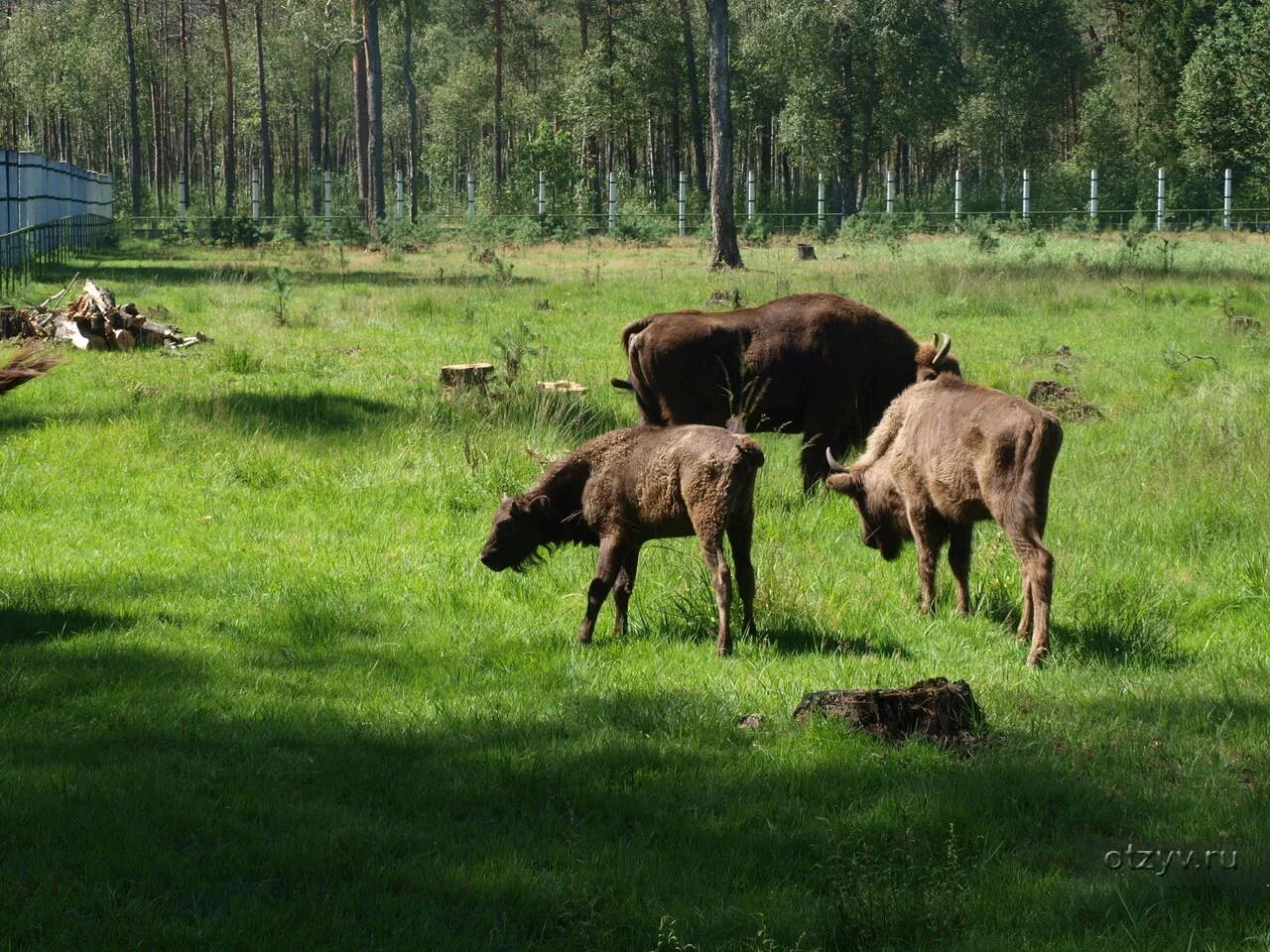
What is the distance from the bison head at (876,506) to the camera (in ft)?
28.2

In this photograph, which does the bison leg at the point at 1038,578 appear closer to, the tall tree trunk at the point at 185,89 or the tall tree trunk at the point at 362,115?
the tall tree trunk at the point at 362,115

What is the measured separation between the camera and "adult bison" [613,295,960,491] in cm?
1085

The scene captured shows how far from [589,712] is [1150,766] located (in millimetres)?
2440

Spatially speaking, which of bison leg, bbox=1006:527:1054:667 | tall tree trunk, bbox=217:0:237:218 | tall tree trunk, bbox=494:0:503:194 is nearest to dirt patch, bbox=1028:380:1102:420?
bison leg, bbox=1006:527:1054:667

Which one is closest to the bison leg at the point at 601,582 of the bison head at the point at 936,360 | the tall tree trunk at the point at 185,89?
the bison head at the point at 936,360

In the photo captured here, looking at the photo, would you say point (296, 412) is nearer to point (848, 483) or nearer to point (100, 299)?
point (100, 299)

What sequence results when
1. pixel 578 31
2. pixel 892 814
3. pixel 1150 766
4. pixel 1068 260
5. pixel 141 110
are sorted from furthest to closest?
pixel 141 110, pixel 578 31, pixel 1068 260, pixel 1150 766, pixel 892 814

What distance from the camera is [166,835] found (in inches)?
195

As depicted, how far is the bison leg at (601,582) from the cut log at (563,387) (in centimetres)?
625

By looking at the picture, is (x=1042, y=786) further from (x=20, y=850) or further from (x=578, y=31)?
(x=578, y=31)

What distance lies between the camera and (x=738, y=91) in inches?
2714

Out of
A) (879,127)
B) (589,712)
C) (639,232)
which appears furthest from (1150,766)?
(879,127)

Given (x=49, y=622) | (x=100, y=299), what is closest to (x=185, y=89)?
(x=100, y=299)

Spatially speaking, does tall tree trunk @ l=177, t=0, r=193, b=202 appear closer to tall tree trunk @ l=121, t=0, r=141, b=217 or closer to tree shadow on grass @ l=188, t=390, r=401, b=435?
tall tree trunk @ l=121, t=0, r=141, b=217
